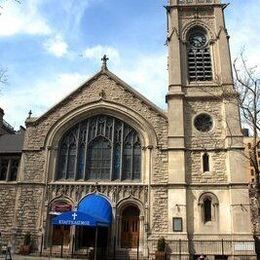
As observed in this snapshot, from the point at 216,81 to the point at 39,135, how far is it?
1301 cm

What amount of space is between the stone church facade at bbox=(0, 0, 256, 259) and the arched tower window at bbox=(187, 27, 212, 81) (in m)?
0.07

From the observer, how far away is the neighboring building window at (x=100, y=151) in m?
26.2

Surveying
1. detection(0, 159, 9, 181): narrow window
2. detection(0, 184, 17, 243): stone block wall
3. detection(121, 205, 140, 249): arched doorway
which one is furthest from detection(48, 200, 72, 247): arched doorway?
detection(0, 159, 9, 181): narrow window

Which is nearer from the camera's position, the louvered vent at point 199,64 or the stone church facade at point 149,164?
the stone church facade at point 149,164

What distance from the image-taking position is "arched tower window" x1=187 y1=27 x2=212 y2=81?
2828cm

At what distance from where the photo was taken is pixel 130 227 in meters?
24.8

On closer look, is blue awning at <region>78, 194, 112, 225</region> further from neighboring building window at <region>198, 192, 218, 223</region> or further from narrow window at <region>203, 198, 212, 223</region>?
narrow window at <region>203, 198, 212, 223</region>

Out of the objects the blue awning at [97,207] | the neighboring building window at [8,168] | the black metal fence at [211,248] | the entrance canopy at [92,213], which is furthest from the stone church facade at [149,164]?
the neighboring building window at [8,168]

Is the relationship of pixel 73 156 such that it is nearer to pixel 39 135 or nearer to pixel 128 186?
pixel 39 135

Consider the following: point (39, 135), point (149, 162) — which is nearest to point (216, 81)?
point (149, 162)

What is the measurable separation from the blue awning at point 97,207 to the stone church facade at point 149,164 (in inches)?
17.4

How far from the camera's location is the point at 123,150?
26.6 m

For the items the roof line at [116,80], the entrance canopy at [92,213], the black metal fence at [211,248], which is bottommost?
the black metal fence at [211,248]

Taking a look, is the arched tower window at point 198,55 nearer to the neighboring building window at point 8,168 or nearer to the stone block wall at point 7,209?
the neighboring building window at point 8,168
